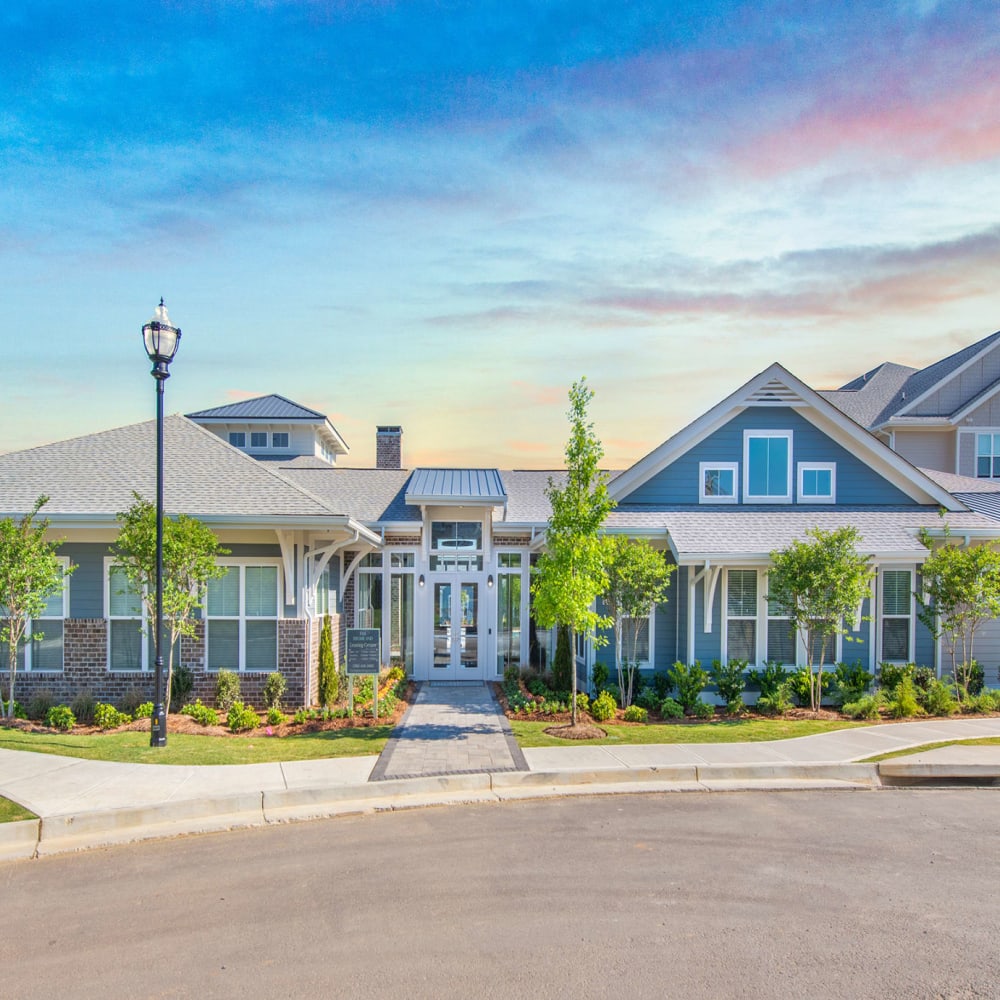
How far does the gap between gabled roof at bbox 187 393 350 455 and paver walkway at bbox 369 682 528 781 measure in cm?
2020

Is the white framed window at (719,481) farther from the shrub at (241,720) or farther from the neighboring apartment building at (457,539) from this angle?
the shrub at (241,720)

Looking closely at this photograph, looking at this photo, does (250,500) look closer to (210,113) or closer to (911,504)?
(210,113)

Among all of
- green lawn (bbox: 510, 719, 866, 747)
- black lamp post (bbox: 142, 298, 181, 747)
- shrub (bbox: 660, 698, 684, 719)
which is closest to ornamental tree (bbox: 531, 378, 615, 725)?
green lawn (bbox: 510, 719, 866, 747)

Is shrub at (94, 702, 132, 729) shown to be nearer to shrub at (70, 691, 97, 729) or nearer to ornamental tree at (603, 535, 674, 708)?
shrub at (70, 691, 97, 729)

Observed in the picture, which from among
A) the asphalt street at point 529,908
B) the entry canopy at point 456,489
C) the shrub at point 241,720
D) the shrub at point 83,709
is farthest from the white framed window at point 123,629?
the asphalt street at point 529,908

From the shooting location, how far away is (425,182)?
14.8 meters

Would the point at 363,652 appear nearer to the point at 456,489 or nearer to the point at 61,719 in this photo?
the point at 61,719

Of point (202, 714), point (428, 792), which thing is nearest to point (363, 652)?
point (202, 714)

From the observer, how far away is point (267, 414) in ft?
115

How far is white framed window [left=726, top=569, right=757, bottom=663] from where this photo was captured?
16.6 metres

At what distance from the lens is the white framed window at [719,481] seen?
1812 centimetres

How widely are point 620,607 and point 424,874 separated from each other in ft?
28.7

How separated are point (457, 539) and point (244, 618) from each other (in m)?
6.30

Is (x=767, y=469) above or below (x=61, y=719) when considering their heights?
above
